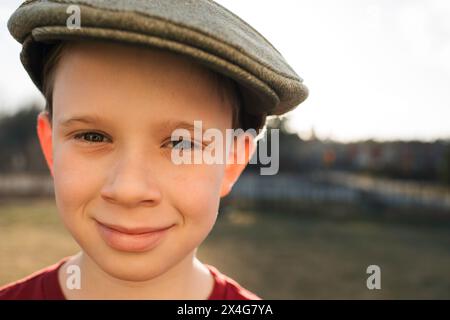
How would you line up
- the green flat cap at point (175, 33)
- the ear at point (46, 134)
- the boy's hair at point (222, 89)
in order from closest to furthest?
the green flat cap at point (175, 33) → the boy's hair at point (222, 89) → the ear at point (46, 134)

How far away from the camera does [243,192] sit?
79.7 feet

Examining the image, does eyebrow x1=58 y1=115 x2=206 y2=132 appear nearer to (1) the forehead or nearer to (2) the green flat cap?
(1) the forehead

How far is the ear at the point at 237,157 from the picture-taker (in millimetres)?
Result: 1757

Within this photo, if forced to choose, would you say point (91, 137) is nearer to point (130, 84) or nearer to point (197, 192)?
point (130, 84)

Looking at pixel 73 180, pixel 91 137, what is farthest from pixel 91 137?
pixel 73 180

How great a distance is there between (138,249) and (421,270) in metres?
12.0

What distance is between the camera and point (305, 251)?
13.2m

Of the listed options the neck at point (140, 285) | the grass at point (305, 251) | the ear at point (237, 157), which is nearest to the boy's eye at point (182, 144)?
the ear at point (237, 157)

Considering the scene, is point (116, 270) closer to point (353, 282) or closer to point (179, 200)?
point (179, 200)

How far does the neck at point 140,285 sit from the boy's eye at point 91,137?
537mm

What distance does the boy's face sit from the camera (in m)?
1.32

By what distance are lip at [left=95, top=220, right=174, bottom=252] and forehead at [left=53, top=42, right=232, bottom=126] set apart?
324 mm

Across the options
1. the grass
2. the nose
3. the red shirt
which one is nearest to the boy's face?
the nose

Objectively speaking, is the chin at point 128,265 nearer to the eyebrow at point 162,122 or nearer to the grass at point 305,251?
the eyebrow at point 162,122
